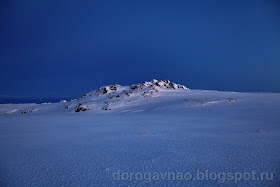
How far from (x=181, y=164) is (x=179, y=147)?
2.71 ft

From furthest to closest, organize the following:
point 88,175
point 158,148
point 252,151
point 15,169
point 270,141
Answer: point 270,141 < point 158,148 < point 252,151 < point 15,169 < point 88,175

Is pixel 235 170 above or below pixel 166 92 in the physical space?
below

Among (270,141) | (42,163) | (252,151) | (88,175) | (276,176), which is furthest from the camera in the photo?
(270,141)

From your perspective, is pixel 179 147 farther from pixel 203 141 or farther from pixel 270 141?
pixel 270 141

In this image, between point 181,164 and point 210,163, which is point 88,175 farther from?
point 210,163

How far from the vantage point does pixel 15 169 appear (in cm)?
239

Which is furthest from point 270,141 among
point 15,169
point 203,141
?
point 15,169

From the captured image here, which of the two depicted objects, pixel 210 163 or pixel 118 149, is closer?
pixel 210 163

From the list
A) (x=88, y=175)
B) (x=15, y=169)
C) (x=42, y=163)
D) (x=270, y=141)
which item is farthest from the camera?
(x=270, y=141)

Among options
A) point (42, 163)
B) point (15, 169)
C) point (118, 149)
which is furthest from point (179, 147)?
point (15, 169)

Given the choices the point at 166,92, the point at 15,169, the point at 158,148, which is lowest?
the point at 15,169

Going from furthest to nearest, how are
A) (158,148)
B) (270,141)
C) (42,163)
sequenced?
(270,141)
(158,148)
(42,163)

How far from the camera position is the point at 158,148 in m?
3.24

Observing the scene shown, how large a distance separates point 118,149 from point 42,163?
1212 millimetres
